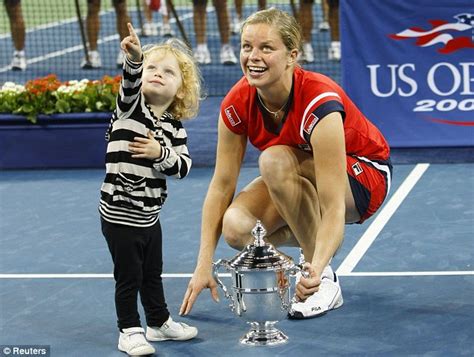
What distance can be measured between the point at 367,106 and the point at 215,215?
2884mm

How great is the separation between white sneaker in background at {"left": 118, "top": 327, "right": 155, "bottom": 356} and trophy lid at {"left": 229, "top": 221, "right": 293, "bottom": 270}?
42cm

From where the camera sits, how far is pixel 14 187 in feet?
22.9

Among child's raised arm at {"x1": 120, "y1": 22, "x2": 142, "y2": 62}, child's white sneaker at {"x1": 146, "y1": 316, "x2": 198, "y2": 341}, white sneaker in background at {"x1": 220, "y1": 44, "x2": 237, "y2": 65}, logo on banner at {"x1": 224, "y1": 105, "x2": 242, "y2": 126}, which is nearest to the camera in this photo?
child's raised arm at {"x1": 120, "y1": 22, "x2": 142, "y2": 62}

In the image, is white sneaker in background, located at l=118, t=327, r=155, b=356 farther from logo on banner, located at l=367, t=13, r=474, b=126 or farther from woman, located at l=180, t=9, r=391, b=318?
logo on banner, located at l=367, t=13, r=474, b=126

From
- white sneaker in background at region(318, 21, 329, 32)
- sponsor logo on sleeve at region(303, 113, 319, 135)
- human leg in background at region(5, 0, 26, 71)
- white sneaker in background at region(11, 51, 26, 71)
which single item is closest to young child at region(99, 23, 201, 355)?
sponsor logo on sleeve at region(303, 113, 319, 135)

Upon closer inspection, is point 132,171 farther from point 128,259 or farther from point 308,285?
point 308,285

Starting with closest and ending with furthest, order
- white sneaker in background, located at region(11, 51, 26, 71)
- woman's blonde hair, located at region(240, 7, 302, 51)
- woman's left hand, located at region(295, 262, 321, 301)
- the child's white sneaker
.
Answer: woman's left hand, located at region(295, 262, 321, 301), woman's blonde hair, located at region(240, 7, 302, 51), the child's white sneaker, white sneaker in background, located at region(11, 51, 26, 71)

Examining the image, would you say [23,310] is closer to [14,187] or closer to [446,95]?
[14,187]

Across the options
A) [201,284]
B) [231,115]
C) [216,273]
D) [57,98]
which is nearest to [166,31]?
[57,98]

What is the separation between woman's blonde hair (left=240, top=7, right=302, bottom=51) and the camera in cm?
413

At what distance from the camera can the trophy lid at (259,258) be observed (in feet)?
13.2

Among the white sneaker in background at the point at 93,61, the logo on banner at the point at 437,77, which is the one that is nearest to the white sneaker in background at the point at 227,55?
the white sneaker in background at the point at 93,61

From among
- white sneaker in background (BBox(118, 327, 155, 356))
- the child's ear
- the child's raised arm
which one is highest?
the child's raised arm

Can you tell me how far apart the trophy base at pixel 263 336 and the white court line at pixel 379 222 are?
2.92 feet
